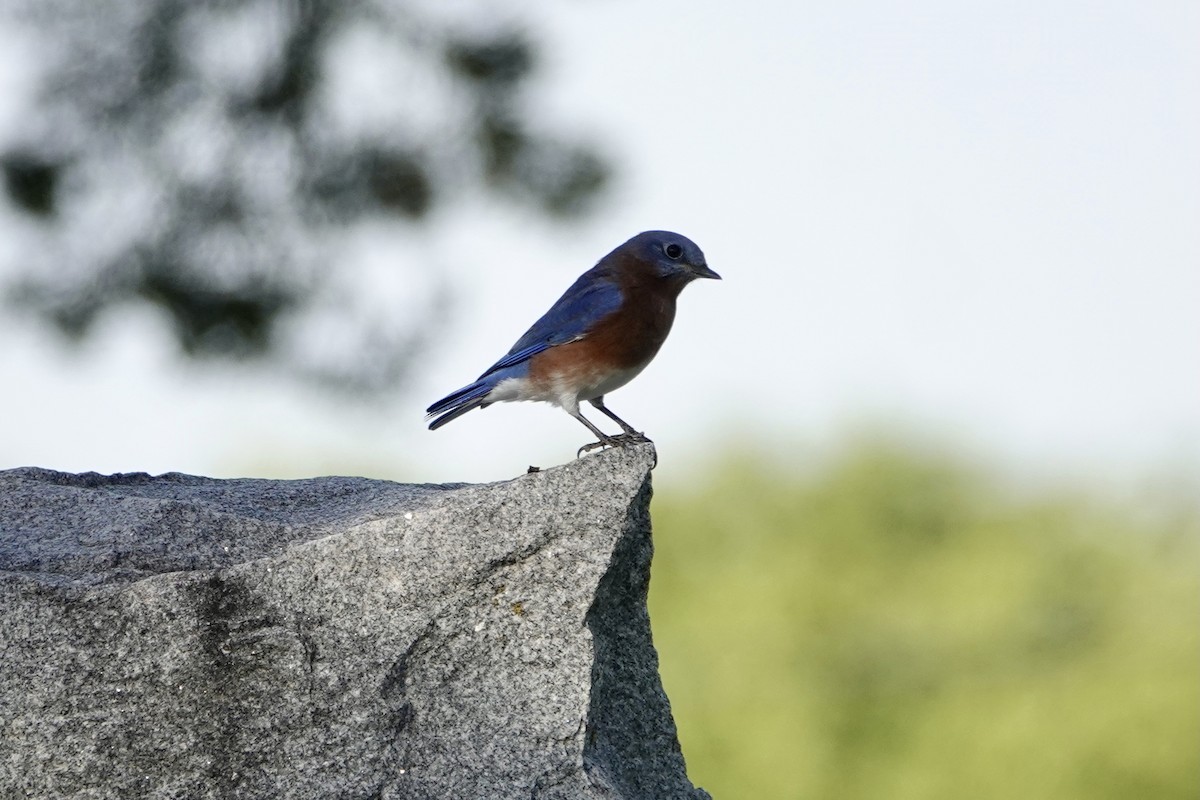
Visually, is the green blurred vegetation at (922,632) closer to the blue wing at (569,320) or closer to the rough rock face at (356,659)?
the blue wing at (569,320)

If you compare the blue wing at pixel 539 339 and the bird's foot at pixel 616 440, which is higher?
the blue wing at pixel 539 339

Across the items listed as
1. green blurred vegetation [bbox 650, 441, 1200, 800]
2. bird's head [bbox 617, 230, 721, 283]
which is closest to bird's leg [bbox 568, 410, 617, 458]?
bird's head [bbox 617, 230, 721, 283]

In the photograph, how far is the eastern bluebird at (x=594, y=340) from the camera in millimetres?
4320

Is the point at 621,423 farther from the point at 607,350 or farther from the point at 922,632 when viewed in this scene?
the point at 922,632

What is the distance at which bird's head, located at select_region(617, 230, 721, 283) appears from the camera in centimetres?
456

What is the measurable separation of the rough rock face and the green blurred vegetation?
494 centimetres

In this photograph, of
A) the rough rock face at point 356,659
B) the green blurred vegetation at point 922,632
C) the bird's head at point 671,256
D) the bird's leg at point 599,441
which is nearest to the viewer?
the rough rock face at point 356,659

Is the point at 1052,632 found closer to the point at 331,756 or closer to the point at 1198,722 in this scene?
the point at 1198,722

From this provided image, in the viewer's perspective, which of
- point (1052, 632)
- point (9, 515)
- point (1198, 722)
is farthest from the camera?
point (1052, 632)

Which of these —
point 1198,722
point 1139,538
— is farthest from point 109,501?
point 1139,538

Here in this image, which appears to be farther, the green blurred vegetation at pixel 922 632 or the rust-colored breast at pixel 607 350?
the green blurred vegetation at pixel 922 632

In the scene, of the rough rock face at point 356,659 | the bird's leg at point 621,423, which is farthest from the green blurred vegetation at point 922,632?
the rough rock face at point 356,659

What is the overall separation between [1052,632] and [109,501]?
6.16 m

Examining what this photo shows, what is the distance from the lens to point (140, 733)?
9.70 ft
